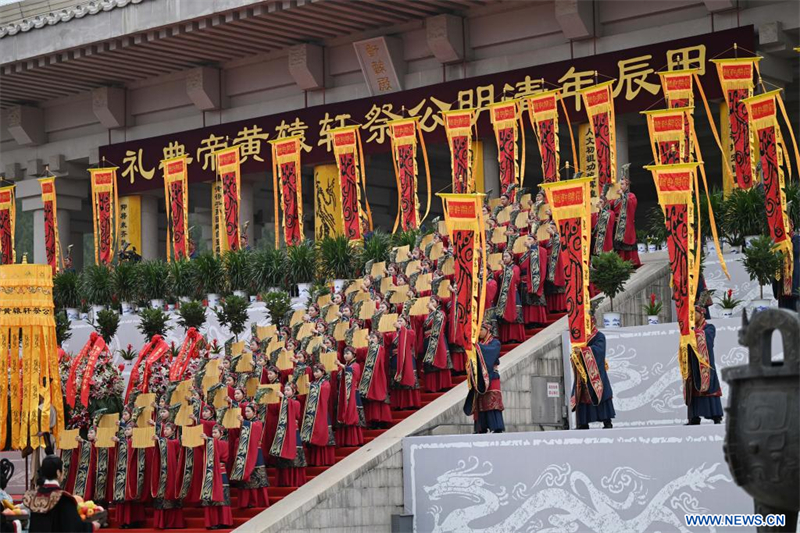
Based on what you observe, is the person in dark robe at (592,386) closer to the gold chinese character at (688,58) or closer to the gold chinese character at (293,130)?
the gold chinese character at (688,58)

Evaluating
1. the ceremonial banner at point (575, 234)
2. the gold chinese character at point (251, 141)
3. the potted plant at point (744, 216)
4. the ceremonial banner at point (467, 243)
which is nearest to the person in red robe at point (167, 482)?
the ceremonial banner at point (467, 243)

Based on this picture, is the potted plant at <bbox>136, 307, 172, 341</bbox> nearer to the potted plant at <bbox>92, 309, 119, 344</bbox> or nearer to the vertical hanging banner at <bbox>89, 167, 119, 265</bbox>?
the potted plant at <bbox>92, 309, 119, 344</bbox>

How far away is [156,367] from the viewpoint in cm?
1474

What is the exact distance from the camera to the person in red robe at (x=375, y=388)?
1327 centimetres

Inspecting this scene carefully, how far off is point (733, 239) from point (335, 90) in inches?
367

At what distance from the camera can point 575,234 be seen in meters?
12.6

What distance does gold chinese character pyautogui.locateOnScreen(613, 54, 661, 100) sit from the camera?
1922 cm

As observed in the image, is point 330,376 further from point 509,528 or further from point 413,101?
point 413,101

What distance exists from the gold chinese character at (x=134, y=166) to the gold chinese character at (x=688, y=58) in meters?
10.4

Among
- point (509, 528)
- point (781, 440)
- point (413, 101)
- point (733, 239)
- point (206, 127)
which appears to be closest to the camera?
point (781, 440)

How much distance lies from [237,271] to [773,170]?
7.97m

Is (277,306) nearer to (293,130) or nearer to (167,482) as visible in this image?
(167,482)

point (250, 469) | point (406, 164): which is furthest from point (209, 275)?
point (250, 469)

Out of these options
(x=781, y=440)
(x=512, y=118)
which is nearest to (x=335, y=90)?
(x=512, y=118)
